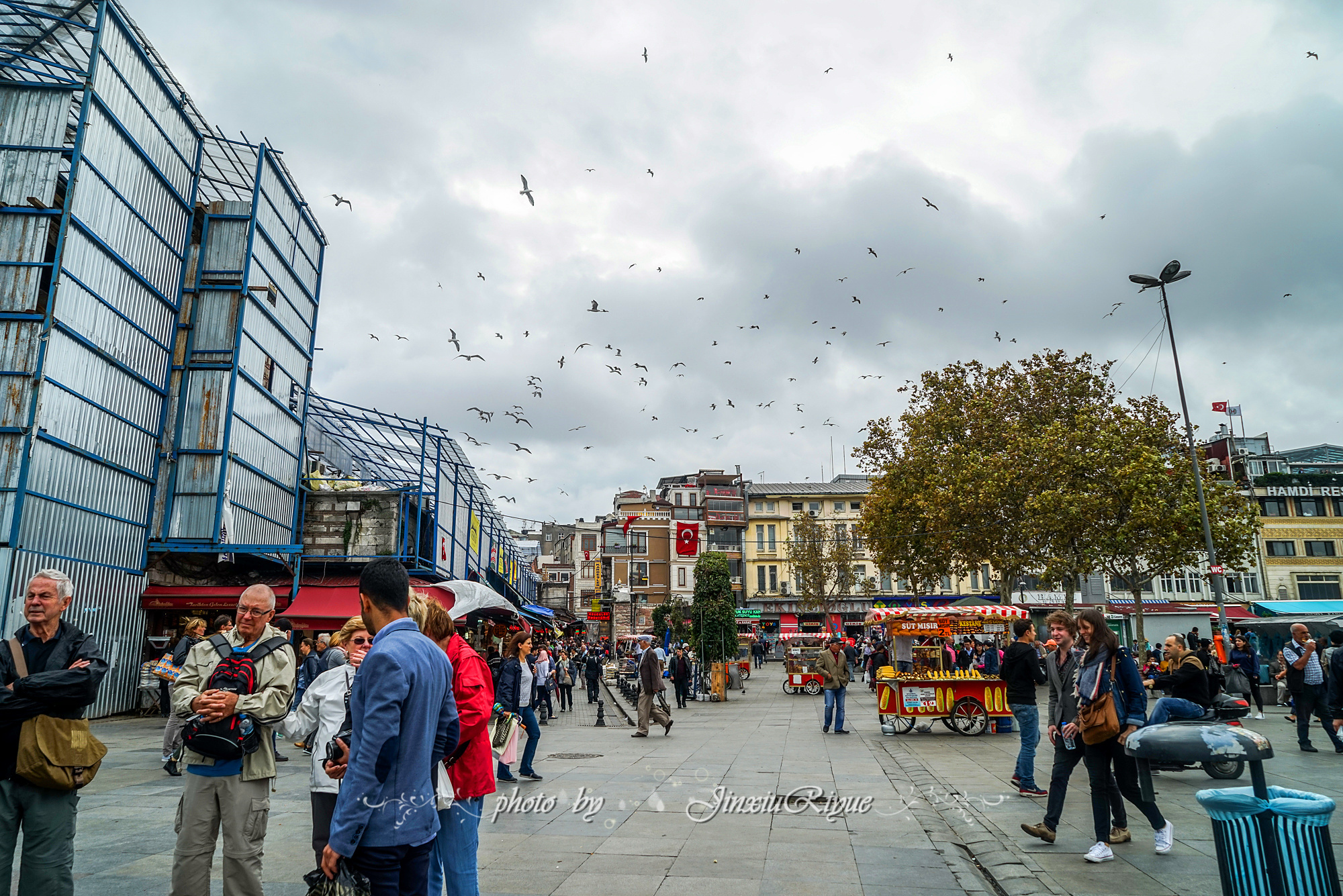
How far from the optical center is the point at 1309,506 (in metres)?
49.6

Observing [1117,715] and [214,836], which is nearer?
[214,836]

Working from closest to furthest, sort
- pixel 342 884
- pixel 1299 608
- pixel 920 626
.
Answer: pixel 342 884, pixel 920 626, pixel 1299 608

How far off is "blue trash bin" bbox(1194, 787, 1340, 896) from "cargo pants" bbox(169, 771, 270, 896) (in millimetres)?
4561

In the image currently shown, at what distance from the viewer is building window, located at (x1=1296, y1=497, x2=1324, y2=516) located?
49.5 m

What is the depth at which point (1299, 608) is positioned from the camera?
1111 inches

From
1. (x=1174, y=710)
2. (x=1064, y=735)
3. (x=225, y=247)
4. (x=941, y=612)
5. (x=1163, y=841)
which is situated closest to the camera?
(x=1163, y=841)

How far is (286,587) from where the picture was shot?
68.6ft

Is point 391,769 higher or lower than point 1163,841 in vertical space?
higher

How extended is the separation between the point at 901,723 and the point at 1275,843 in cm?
1328

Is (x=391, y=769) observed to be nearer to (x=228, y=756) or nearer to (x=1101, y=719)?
(x=228, y=756)

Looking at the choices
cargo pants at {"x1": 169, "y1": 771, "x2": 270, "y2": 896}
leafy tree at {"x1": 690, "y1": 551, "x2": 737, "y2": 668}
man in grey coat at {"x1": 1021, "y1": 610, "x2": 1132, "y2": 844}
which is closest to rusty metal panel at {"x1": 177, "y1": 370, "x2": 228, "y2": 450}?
leafy tree at {"x1": 690, "y1": 551, "x2": 737, "y2": 668}


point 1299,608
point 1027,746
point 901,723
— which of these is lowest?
point 901,723

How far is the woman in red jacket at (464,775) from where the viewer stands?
401cm

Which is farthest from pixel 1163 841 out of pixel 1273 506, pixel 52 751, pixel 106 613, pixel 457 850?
pixel 1273 506
